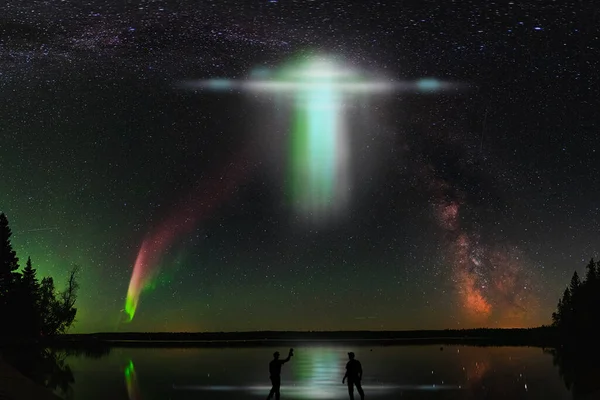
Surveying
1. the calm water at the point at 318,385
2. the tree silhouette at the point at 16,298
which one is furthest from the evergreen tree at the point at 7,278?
the calm water at the point at 318,385

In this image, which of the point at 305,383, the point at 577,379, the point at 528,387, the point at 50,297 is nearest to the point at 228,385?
the point at 305,383

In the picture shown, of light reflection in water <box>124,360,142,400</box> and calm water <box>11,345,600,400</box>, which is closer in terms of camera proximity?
light reflection in water <box>124,360,142,400</box>

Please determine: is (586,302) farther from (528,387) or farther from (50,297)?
(50,297)

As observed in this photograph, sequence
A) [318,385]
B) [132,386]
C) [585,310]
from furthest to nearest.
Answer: [585,310], [318,385], [132,386]

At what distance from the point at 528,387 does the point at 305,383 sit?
831cm

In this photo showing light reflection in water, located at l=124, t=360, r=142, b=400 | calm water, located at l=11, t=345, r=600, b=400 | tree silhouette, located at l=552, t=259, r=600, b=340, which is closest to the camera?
light reflection in water, located at l=124, t=360, r=142, b=400

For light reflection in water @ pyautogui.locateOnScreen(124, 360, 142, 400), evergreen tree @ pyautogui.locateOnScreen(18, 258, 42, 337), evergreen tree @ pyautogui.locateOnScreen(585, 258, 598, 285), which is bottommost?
light reflection in water @ pyautogui.locateOnScreen(124, 360, 142, 400)

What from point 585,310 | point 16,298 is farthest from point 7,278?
point 585,310

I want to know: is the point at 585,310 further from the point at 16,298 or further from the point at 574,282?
the point at 16,298

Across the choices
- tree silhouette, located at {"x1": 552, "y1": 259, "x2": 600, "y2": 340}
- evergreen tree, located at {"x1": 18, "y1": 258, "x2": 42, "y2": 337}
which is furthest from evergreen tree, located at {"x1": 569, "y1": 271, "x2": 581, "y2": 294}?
evergreen tree, located at {"x1": 18, "y1": 258, "x2": 42, "y2": 337}

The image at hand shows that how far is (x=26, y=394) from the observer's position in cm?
1995

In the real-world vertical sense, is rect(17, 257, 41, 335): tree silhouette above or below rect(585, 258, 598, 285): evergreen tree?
below

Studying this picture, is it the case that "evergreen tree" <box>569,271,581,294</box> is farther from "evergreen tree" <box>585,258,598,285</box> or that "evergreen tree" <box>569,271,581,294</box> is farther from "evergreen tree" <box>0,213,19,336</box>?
"evergreen tree" <box>0,213,19,336</box>

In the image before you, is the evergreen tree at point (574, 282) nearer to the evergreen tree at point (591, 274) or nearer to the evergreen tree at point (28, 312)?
the evergreen tree at point (591, 274)
